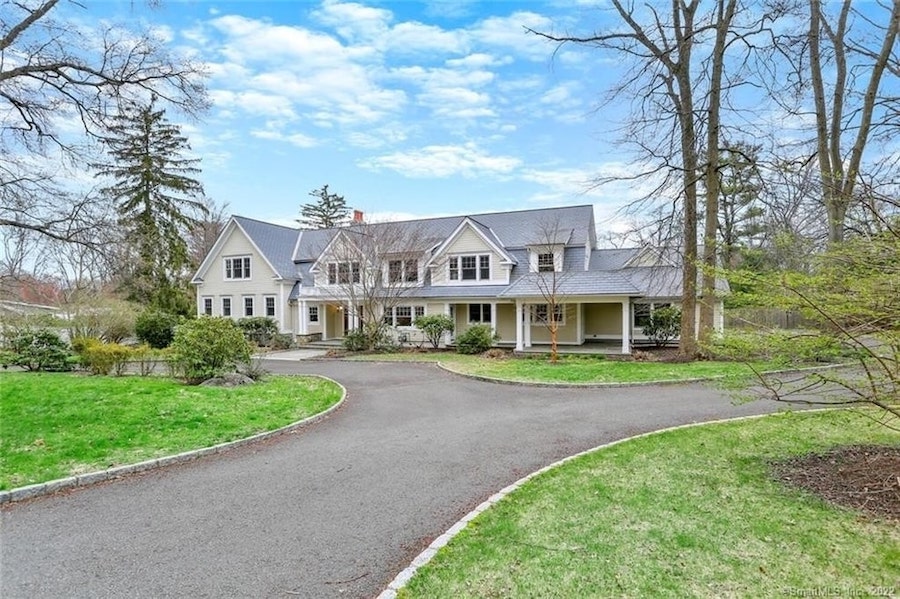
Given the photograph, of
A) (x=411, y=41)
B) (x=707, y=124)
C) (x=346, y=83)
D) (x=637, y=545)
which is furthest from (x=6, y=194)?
(x=707, y=124)

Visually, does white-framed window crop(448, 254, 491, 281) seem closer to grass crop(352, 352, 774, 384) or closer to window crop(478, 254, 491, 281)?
window crop(478, 254, 491, 281)

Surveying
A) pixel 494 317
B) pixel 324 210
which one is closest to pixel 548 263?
pixel 494 317

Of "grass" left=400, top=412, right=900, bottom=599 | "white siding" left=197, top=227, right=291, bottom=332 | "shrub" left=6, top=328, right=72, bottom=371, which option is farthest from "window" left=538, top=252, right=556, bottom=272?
"shrub" left=6, top=328, right=72, bottom=371

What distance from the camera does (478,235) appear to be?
981 inches

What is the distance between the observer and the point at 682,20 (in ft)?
56.3

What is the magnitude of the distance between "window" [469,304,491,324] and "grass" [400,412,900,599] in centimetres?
1871

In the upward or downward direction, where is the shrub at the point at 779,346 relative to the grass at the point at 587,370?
upward

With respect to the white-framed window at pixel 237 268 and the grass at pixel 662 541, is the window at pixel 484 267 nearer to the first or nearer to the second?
the white-framed window at pixel 237 268

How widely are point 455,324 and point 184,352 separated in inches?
562

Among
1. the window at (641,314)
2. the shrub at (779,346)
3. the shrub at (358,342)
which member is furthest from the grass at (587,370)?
the shrub at (779,346)

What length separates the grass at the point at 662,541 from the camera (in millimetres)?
3473

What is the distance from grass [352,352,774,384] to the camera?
1308 centimetres

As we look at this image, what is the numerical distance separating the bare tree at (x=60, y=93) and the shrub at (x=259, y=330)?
578 inches

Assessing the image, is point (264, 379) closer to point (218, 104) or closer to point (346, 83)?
point (218, 104)
